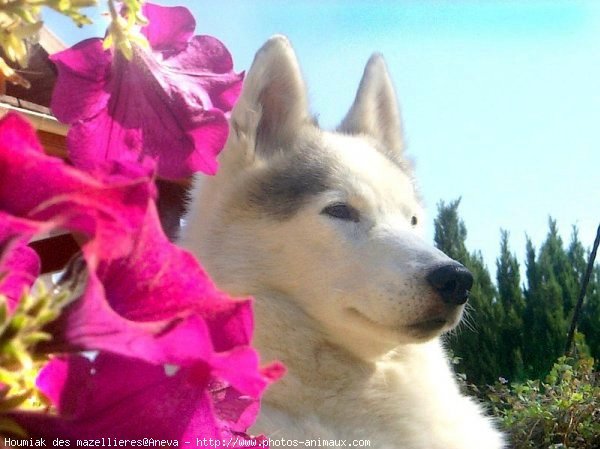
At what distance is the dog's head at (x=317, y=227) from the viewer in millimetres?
1413

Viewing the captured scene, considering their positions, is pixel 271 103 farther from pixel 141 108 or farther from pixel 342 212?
→ pixel 141 108

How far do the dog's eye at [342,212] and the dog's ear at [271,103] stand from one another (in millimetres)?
266

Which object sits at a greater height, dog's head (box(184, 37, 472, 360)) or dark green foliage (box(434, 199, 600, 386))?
dog's head (box(184, 37, 472, 360))

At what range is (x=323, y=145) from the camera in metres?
1.72

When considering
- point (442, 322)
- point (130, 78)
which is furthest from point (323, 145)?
point (130, 78)

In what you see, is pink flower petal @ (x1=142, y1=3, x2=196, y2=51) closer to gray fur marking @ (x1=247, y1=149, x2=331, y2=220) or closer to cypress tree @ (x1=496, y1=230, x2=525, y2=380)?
gray fur marking @ (x1=247, y1=149, x2=331, y2=220)

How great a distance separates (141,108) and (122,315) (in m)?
0.15

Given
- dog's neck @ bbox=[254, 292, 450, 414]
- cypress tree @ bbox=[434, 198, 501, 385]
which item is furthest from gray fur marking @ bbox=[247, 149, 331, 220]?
cypress tree @ bbox=[434, 198, 501, 385]

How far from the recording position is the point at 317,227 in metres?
1.55

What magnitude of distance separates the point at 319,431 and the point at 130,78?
1.03 metres

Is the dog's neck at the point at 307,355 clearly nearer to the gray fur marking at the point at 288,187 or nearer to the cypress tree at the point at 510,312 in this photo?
the gray fur marking at the point at 288,187

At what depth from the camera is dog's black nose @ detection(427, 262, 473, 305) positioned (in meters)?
1.39

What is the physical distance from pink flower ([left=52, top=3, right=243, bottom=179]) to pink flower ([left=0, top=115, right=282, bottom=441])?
0.33 feet

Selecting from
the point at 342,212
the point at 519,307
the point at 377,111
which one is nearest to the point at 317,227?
the point at 342,212
